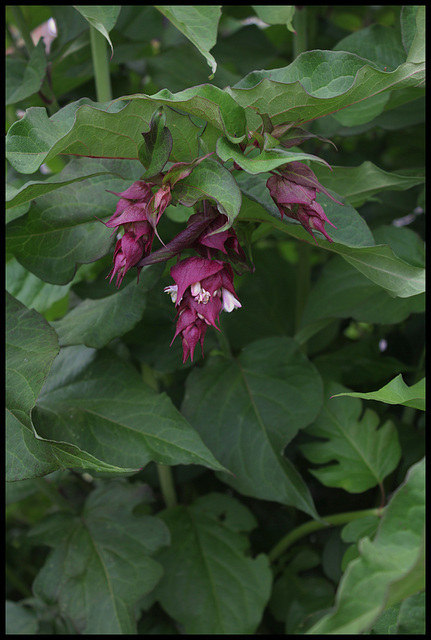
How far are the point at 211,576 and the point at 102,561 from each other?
4.6 inches

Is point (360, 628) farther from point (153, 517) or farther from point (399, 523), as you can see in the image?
point (153, 517)

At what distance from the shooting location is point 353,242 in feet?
1.49

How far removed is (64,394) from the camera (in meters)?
0.57

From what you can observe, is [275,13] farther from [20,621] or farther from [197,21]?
[20,621]

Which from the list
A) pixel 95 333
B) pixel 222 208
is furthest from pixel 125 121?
pixel 95 333

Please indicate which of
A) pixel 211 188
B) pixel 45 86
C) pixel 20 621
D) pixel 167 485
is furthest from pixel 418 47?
pixel 20 621

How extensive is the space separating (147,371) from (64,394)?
0.43 ft

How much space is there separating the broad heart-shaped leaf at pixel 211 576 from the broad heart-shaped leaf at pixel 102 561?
43 mm

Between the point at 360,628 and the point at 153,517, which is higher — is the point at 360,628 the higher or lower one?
the higher one

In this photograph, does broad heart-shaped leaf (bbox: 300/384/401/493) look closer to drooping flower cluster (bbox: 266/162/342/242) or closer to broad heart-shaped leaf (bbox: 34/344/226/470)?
broad heart-shaped leaf (bbox: 34/344/226/470)

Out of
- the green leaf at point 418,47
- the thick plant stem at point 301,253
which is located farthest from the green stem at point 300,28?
the green leaf at point 418,47

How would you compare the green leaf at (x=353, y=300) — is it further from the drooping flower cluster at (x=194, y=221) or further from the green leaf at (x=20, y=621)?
the green leaf at (x=20, y=621)

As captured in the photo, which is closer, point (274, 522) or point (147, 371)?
point (147, 371)

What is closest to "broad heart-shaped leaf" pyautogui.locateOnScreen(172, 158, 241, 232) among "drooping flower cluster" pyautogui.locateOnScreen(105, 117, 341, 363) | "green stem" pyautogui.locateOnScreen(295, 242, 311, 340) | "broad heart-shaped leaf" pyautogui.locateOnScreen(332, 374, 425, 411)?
"drooping flower cluster" pyautogui.locateOnScreen(105, 117, 341, 363)
